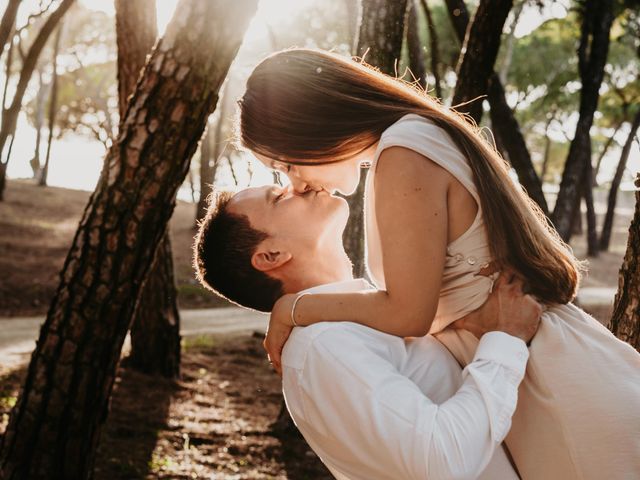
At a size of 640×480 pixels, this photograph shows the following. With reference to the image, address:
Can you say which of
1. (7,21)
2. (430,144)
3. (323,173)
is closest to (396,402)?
(430,144)

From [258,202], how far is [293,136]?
0.99 feet

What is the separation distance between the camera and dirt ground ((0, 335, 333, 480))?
562cm

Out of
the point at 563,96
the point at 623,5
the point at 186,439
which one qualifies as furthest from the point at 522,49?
the point at 186,439

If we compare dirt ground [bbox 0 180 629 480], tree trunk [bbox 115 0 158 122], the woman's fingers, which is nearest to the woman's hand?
the woman's fingers

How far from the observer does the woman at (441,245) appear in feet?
6.74

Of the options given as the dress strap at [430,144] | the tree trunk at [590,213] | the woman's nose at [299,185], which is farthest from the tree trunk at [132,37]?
the tree trunk at [590,213]

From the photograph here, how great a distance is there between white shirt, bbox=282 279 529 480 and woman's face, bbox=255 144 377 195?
47cm

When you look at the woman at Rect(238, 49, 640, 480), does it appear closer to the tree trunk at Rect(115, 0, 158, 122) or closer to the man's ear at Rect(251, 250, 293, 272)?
the man's ear at Rect(251, 250, 293, 272)

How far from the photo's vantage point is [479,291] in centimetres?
224

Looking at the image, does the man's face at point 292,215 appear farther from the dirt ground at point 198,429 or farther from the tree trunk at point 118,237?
the dirt ground at point 198,429

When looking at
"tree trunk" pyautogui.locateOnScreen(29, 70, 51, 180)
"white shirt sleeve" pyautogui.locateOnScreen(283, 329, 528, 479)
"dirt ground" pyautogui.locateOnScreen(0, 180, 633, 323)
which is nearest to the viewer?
"white shirt sleeve" pyautogui.locateOnScreen(283, 329, 528, 479)

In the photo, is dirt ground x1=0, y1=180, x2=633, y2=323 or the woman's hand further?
dirt ground x1=0, y1=180, x2=633, y2=323

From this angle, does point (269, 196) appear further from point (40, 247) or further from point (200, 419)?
point (40, 247)

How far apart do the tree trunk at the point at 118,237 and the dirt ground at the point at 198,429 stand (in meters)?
1.65
